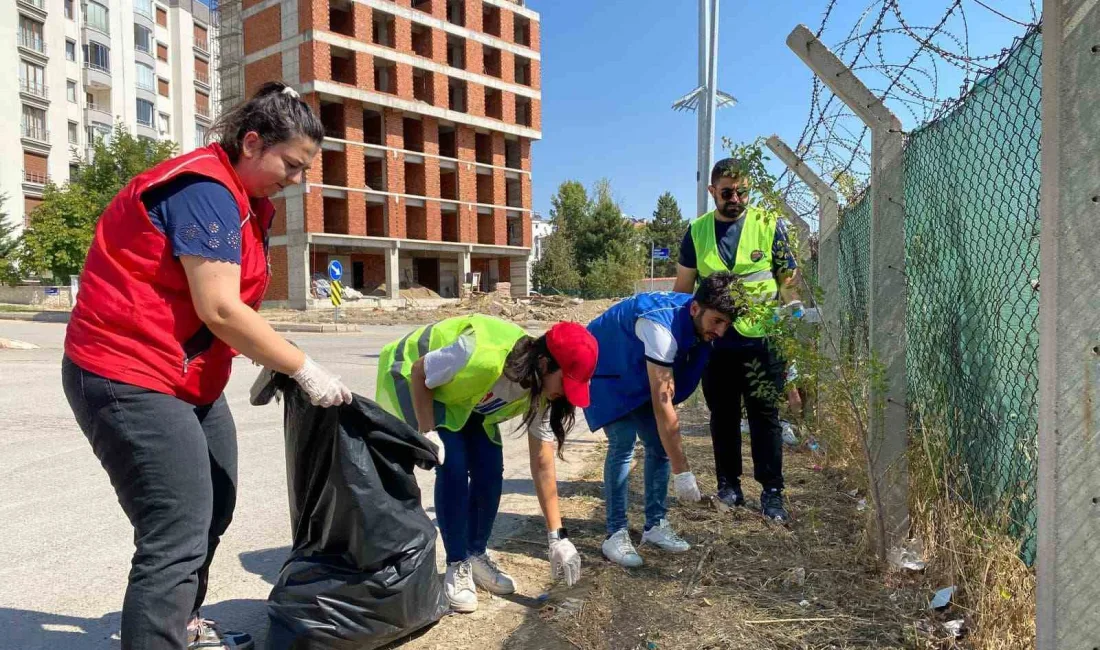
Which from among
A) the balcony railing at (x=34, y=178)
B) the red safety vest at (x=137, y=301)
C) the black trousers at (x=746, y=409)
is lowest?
the black trousers at (x=746, y=409)

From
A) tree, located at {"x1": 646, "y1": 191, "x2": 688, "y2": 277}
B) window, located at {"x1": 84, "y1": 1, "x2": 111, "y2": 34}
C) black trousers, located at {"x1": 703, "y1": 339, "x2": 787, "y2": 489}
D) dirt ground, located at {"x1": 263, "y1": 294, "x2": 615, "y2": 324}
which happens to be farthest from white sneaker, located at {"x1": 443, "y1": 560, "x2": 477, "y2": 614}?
tree, located at {"x1": 646, "y1": 191, "x2": 688, "y2": 277}

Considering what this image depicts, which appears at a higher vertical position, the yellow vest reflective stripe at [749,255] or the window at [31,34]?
the window at [31,34]

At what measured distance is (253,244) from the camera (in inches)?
85.0

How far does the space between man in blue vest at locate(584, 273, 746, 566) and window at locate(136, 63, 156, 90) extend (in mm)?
51529

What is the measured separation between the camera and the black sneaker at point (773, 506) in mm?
3737

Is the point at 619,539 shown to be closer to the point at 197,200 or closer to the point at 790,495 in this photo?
the point at 790,495

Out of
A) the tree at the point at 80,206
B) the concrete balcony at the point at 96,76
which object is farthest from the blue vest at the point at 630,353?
the concrete balcony at the point at 96,76

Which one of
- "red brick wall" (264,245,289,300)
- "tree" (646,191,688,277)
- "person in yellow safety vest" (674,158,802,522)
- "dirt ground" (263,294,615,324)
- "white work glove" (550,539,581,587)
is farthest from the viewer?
"tree" (646,191,688,277)

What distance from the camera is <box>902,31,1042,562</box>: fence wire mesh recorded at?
2.43 meters

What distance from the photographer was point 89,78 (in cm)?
4312

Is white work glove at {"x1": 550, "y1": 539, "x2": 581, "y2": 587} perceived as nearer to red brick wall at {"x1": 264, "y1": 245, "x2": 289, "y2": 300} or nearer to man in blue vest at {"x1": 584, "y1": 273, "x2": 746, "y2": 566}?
man in blue vest at {"x1": 584, "y1": 273, "x2": 746, "y2": 566}

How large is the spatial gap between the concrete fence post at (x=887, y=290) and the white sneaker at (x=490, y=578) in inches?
58.4

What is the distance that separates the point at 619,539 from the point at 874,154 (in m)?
1.86

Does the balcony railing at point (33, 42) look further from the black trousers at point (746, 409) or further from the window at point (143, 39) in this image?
the black trousers at point (746, 409)
